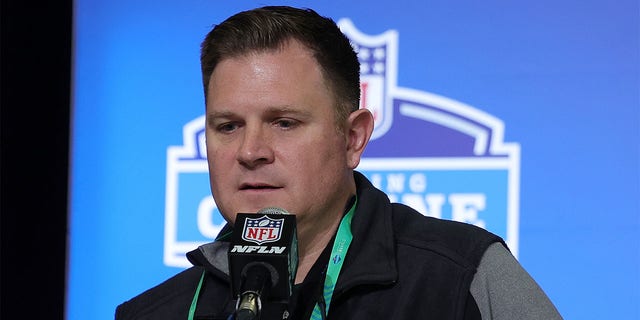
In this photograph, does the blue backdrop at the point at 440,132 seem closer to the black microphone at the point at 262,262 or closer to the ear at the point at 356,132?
the ear at the point at 356,132

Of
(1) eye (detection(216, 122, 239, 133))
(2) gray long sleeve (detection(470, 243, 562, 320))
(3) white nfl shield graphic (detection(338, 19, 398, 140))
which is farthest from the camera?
(3) white nfl shield graphic (detection(338, 19, 398, 140))

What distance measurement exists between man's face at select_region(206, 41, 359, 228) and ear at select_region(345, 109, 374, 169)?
0.04 metres

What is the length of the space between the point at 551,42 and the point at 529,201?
1.42ft

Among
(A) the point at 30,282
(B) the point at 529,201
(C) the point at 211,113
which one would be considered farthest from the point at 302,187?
(A) the point at 30,282

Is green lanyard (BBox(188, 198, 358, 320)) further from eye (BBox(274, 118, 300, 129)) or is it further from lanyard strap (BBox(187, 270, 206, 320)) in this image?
eye (BBox(274, 118, 300, 129))

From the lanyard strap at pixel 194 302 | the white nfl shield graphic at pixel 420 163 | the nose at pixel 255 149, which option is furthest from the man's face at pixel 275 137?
the white nfl shield graphic at pixel 420 163

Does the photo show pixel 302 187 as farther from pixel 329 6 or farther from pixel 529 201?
pixel 329 6

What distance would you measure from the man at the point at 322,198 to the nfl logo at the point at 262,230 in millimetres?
243

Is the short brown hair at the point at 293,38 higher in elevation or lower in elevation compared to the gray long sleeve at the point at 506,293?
higher

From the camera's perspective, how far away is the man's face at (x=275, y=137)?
1.69 m

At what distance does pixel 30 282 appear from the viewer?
3.11m

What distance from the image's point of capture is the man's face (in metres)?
1.69

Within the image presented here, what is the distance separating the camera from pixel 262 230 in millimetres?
1414

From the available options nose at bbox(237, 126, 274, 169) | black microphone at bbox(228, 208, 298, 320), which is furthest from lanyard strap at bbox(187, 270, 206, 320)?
black microphone at bbox(228, 208, 298, 320)
